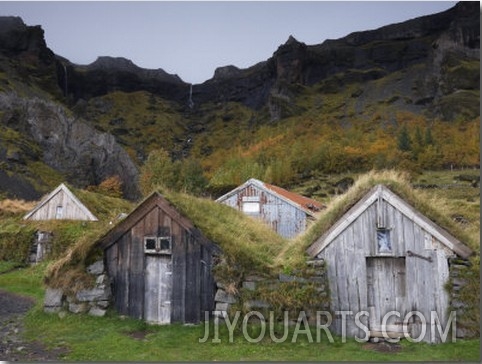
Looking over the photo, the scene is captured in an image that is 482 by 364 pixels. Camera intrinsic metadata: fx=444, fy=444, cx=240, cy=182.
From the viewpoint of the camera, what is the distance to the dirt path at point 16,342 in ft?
34.5

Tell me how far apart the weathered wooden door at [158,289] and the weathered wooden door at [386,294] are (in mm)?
6118

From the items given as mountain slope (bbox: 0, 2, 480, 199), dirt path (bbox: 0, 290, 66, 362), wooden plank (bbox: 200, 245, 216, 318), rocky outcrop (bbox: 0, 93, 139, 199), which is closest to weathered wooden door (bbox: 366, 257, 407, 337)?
wooden plank (bbox: 200, 245, 216, 318)

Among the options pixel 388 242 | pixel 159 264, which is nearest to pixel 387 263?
pixel 388 242

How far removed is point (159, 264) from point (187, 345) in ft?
10.7

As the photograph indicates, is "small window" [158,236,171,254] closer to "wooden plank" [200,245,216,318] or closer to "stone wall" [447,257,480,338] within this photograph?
"wooden plank" [200,245,216,318]

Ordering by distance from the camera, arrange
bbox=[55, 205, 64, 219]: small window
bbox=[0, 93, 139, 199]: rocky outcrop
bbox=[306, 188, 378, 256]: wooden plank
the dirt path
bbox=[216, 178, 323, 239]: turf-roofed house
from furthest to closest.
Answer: bbox=[0, 93, 139, 199]: rocky outcrop → bbox=[55, 205, 64, 219]: small window → bbox=[216, 178, 323, 239]: turf-roofed house → bbox=[306, 188, 378, 256]: wooden plank → the dirt path

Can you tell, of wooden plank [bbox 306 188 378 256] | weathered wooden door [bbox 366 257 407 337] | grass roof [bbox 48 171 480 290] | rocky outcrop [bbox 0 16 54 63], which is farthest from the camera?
rocky outcrop [bbox 0 16 54 63]

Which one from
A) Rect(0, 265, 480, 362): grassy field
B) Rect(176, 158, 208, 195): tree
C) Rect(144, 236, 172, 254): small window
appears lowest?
Rect(0, 265, 480, 362): grassy field

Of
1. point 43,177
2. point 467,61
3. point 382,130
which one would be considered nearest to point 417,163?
point 382,130

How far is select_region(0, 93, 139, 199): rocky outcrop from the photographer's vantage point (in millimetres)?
78625

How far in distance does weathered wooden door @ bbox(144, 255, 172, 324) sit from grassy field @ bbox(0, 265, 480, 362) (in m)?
0.51

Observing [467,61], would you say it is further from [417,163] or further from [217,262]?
[217,262]

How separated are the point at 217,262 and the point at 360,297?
14.1 ft

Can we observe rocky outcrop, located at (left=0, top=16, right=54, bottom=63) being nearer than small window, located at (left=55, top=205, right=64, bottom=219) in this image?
No
